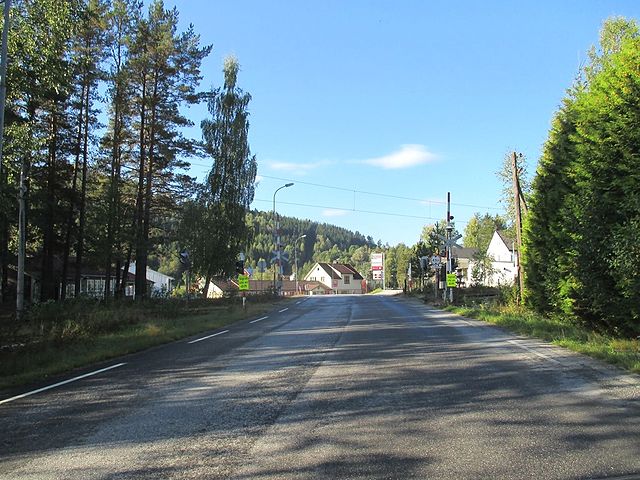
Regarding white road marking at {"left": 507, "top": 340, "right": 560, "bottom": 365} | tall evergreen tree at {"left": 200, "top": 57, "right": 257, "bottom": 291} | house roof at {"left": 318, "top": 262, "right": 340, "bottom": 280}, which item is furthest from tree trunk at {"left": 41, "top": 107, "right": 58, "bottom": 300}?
house roof at {"left": 318, "top": 262, "right": 340, "bottom": 280}

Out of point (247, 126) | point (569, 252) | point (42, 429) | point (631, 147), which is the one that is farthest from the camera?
point (247, 126)

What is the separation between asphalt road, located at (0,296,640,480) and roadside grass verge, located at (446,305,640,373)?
45 centimetres

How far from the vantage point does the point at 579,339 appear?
13.6m

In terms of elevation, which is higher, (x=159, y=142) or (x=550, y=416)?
(x=159, y=142)

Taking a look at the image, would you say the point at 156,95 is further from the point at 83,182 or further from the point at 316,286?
the point at 316,286

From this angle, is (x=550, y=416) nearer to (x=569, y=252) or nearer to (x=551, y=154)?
(x=569, y=252)

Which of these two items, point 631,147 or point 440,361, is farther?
point 631,147

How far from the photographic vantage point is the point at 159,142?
128 feet

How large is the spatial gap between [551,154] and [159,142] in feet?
90.5

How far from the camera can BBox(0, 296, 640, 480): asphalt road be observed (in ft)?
15.9

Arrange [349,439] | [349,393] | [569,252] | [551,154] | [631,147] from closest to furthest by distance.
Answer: [349,439]
[349,393]
[631,147]
[569,252]
[551,154]

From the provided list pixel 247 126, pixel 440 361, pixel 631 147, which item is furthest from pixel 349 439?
pixel 247 126

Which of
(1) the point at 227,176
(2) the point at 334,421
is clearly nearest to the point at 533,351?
(2) the point at 334,421

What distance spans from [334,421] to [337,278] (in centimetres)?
12960
